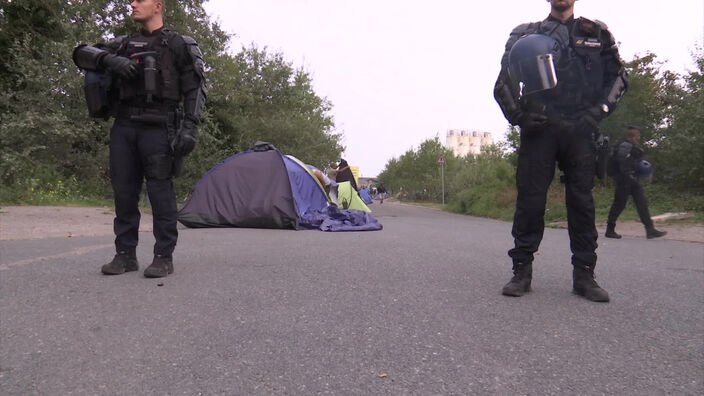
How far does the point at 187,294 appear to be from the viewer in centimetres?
271

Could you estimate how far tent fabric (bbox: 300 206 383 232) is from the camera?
7.48 meters

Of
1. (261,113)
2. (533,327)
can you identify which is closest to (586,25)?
(533,327)

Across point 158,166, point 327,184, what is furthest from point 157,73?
point 327,184

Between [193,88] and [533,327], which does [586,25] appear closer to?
[533,327]

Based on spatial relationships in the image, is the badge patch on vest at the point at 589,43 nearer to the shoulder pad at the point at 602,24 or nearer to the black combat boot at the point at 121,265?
the shoulder pad at the point at 602,24

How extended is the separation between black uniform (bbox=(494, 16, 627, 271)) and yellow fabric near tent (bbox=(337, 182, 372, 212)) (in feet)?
24.1

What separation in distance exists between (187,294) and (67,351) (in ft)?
2.94

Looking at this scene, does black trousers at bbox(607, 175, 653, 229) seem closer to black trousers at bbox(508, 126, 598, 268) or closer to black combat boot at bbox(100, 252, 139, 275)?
black trousers at bbox(508, 126, 598, 268)

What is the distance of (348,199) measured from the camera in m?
10.4

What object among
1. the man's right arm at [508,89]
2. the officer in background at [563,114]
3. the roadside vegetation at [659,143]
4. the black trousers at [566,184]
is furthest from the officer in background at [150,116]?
the roadside vegetation at [659,143]

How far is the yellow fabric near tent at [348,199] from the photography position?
33.8 feet

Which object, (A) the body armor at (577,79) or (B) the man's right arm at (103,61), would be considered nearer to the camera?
(A) the body armor at (577,79)

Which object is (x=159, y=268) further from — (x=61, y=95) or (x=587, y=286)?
(x=61, y=95)

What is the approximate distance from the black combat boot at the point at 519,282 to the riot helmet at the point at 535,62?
3.54ft
